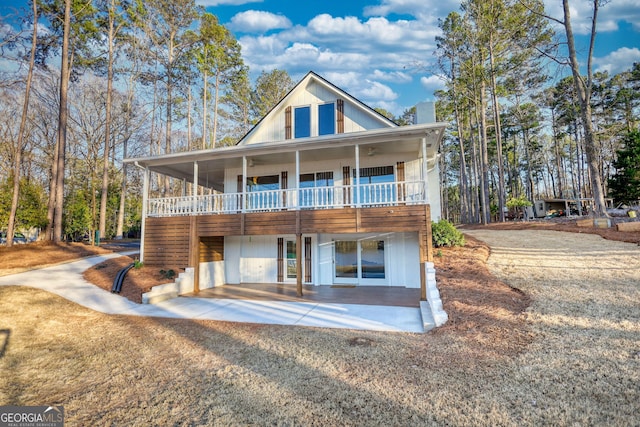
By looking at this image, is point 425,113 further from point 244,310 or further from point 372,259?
point 244,310

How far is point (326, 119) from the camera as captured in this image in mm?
11734

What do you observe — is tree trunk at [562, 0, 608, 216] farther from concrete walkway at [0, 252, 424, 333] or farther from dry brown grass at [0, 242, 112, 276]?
dry brown grass at [0, 242, 112, 276]

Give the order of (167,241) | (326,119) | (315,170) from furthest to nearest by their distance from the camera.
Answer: (326,119) → (315,170) → (167,241)

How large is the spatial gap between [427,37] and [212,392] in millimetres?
25760

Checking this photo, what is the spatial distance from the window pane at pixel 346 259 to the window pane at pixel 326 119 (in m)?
4.45

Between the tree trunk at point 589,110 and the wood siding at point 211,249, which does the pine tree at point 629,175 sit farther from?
the wood siding at point 211,249

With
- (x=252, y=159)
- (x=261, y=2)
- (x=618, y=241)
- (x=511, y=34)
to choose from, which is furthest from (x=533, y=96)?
(x=252, y=159)

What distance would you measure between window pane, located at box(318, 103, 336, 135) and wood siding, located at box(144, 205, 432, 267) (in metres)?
4.39

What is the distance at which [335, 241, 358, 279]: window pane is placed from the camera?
10648 millimetres

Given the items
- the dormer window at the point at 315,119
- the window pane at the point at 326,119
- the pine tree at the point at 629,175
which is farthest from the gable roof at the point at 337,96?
the pine tree at the point at 629,175

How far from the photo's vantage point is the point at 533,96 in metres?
26.8

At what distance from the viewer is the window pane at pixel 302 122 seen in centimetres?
1192

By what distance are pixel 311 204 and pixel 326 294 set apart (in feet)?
9.55

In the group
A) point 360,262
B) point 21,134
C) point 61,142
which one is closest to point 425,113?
point 360,262
